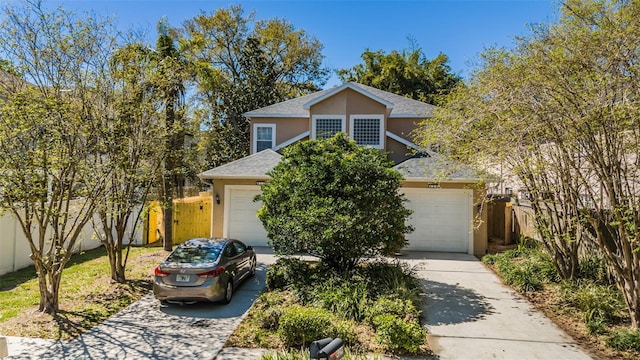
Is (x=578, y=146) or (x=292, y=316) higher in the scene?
(x=578, y=146)

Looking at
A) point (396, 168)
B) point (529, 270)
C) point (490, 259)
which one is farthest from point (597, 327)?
point (396, 168)

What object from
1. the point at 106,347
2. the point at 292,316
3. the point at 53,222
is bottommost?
the point at 106,347

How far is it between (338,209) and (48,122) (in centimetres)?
636

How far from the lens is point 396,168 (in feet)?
46.5

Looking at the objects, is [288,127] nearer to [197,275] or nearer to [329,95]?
[329,95]

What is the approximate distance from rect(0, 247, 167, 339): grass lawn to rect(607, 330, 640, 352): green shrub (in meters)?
9.80

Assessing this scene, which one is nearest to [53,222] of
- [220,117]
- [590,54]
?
[590,54]

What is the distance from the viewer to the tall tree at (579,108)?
581cm

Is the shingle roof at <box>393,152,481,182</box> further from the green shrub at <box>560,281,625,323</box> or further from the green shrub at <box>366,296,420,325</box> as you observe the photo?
the green shrub at <box>366,296,420,325</box>

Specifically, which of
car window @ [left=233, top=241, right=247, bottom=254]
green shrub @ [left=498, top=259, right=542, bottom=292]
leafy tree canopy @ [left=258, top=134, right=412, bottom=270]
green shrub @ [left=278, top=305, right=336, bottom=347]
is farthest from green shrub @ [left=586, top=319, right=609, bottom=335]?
car window @ [left=233, top=241, right=247, bottom=254]

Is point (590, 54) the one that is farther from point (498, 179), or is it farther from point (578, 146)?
point (498, 179)

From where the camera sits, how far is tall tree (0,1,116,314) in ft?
23.3

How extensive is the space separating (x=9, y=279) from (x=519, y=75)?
45.5 feet

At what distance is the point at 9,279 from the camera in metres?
10.3
